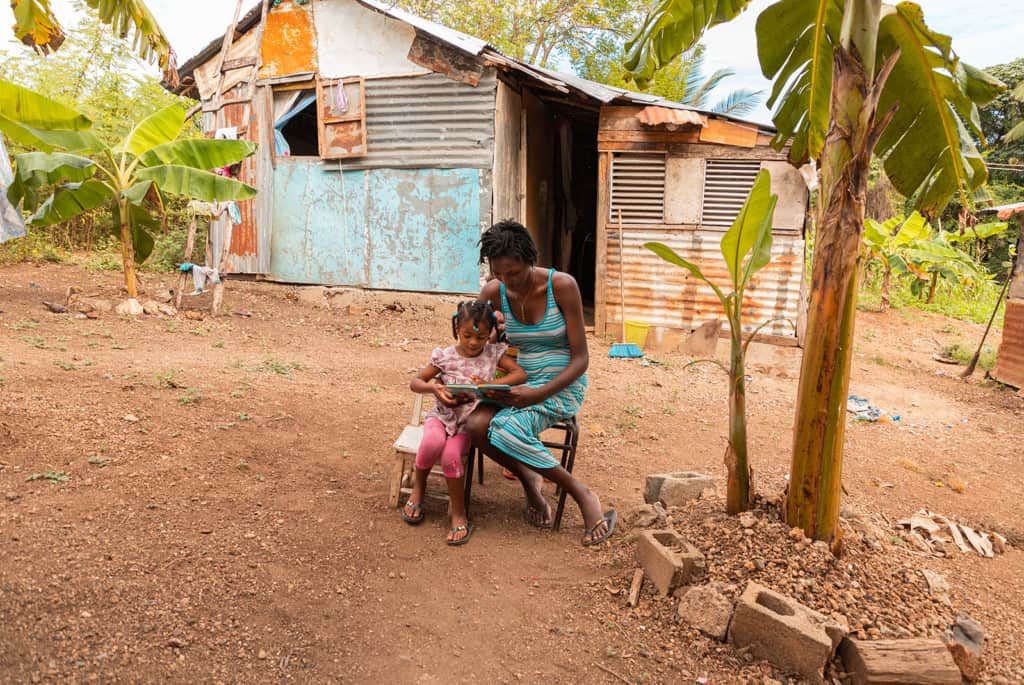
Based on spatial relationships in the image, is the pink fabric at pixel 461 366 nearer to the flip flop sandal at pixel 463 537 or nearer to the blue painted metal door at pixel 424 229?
the flip flop sandal at pixel 463 537

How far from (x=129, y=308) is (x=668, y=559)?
23.5 feet

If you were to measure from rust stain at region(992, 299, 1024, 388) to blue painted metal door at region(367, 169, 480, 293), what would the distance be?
6.56 meters

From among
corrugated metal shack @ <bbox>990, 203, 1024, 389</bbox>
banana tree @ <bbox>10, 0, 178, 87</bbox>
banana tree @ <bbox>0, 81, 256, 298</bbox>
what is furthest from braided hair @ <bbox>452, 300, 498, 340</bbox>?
corrugated metal shack @ <bbox>990, 203, 1024, 389</bbox>

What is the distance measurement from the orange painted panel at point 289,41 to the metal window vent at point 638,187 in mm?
4368

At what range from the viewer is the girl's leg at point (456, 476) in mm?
3150

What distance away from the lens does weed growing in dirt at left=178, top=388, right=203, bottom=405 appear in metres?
4.45

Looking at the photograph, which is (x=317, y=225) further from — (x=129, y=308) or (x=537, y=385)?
(x=537, y=385)

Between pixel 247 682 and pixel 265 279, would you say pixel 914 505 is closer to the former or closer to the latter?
pixel 247 682

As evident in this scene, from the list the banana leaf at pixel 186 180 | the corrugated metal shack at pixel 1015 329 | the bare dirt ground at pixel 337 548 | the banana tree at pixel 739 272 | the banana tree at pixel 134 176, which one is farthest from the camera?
the corrugated metal shack at pixel 1015 329

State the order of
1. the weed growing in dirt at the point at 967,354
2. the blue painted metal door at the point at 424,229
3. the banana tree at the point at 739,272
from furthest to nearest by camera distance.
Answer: the weed growing in dirt at the point at 967,354 → the blue painted metal door at the point at 424,229 → the banana tree at the point at 739,272

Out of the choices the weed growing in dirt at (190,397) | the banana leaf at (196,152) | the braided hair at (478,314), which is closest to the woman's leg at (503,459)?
the braided hair at (478,314)

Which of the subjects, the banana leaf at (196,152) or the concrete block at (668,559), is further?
the banana leaf at (196,152)

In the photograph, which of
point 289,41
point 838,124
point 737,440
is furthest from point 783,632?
point 289,41

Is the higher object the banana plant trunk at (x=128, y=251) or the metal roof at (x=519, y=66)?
the metal roof at (x=519, y=66)
